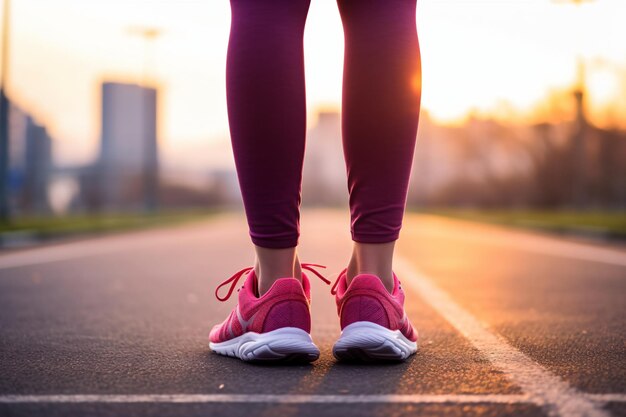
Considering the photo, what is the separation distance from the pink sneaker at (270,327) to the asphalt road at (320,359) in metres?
0.04

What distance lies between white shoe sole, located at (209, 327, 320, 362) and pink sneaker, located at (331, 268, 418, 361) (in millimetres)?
83

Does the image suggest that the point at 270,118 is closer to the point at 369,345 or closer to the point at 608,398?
the point at 369,345

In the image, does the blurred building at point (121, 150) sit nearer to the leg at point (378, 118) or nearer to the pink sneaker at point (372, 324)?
the leg at point (378, 118)

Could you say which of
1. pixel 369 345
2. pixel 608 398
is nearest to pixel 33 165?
pixel 369 345

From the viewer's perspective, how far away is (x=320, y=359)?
217 cm

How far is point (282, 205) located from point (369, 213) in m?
0.26

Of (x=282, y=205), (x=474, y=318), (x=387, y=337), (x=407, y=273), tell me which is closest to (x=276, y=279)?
(x=282, y=205)

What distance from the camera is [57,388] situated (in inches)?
70.2

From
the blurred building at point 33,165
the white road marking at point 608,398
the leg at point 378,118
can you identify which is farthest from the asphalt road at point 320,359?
the blurred building at point 33,165

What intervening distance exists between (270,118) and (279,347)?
0.62m

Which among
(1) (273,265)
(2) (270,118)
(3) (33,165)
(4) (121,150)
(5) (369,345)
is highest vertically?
(2) (270,118)

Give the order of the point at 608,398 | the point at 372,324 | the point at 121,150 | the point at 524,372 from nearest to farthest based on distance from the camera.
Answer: the point at 608,398 → the point at 524,372 → the point at 372,324 → the point at 121,150

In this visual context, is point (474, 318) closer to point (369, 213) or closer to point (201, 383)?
point (369, 213)

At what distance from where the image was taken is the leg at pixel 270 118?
6.97 ft
